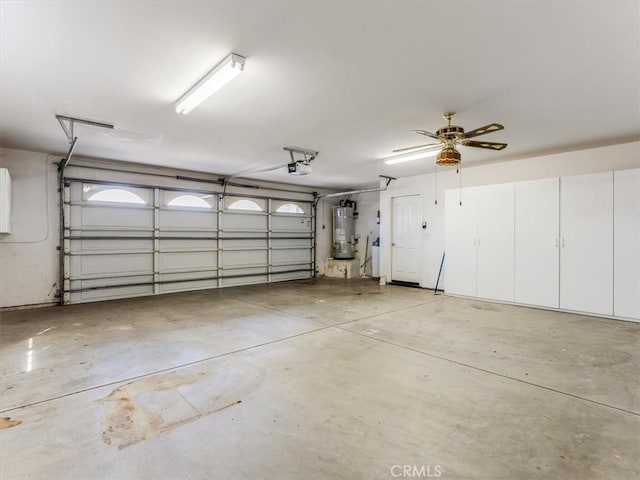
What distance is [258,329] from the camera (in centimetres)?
414

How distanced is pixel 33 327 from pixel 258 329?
3019mm

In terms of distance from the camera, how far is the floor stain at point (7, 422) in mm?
2014

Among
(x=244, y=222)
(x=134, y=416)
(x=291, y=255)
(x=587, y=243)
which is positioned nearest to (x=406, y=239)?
(x=291, y=255)

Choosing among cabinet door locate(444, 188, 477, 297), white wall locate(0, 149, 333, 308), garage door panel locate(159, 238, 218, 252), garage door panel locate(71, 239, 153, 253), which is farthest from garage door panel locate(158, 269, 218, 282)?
cabinet door locate(444, 188, 477, 297)

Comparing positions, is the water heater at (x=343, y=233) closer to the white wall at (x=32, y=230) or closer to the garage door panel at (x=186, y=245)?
the garage door panel at (x=186, y=245)

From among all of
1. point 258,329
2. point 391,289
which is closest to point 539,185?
point 391,289

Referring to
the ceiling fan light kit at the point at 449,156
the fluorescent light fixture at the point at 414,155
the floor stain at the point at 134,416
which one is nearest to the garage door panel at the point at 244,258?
the fluorescent light fixture at the point at 414,155

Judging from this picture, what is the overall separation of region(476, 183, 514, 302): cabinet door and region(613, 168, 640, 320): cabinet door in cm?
134

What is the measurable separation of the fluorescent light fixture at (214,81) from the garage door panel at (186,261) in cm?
429

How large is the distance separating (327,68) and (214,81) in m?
0.97

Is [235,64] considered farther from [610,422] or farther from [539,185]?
[539,185]

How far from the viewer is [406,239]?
303 inches

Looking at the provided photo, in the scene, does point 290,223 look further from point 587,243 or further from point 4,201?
point 587,243

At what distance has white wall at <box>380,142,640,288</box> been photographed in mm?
4863
